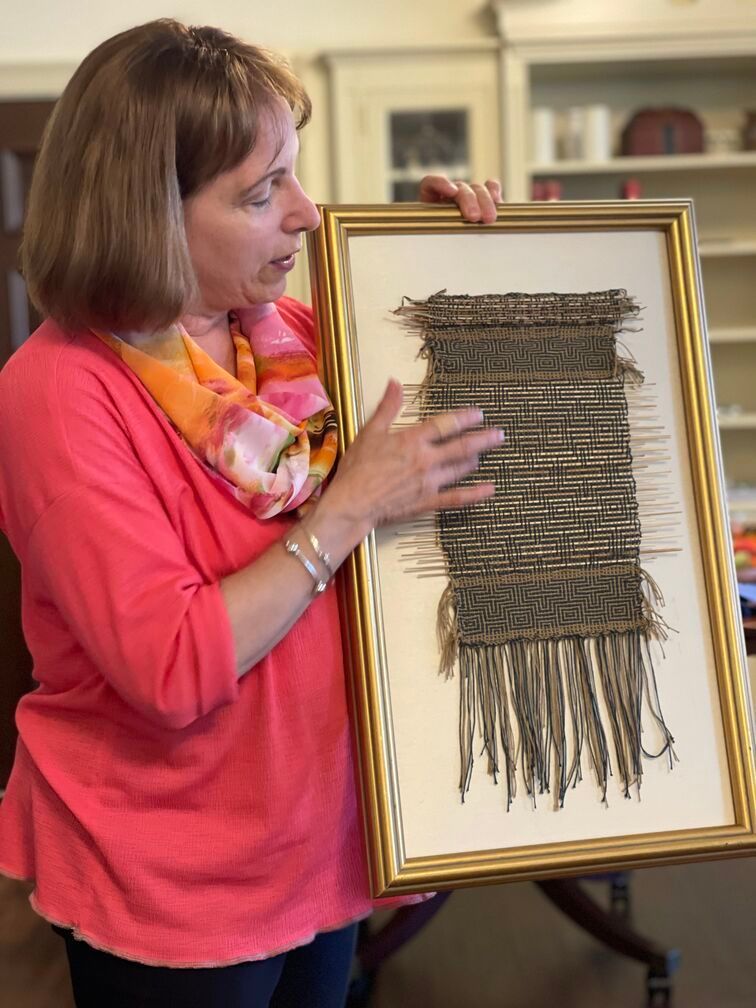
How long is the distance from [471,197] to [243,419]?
1.12 ft

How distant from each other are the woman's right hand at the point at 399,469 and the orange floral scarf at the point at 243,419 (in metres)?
0.04

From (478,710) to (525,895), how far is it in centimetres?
158

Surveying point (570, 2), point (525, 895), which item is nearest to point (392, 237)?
point (525, 895)

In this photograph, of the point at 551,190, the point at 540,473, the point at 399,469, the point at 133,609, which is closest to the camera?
the point at 133,609

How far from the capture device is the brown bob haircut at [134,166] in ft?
2.85

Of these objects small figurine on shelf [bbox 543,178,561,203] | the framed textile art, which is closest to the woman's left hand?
the framed textile art

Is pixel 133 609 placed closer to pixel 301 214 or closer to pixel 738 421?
pixel 301 214

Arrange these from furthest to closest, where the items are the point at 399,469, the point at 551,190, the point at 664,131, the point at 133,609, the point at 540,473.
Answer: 1. the point at 664,131
2. the point at 551,190
3. the point at 540,473
4. the point at 399,469
5. the point at 133,609

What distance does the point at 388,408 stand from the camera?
0.95 meters

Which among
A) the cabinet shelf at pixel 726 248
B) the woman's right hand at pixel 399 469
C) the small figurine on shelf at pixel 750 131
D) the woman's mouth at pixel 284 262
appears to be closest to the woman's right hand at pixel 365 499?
the woman's right hand at pixel 399 469

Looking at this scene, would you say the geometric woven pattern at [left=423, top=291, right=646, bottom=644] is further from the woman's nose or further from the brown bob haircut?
the brown bob haircut

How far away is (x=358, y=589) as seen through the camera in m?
0.96

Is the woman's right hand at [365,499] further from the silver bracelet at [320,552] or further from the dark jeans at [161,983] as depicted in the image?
the dark jeans at [161,983]

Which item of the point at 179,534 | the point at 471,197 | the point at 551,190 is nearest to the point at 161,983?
the point at 179,534
